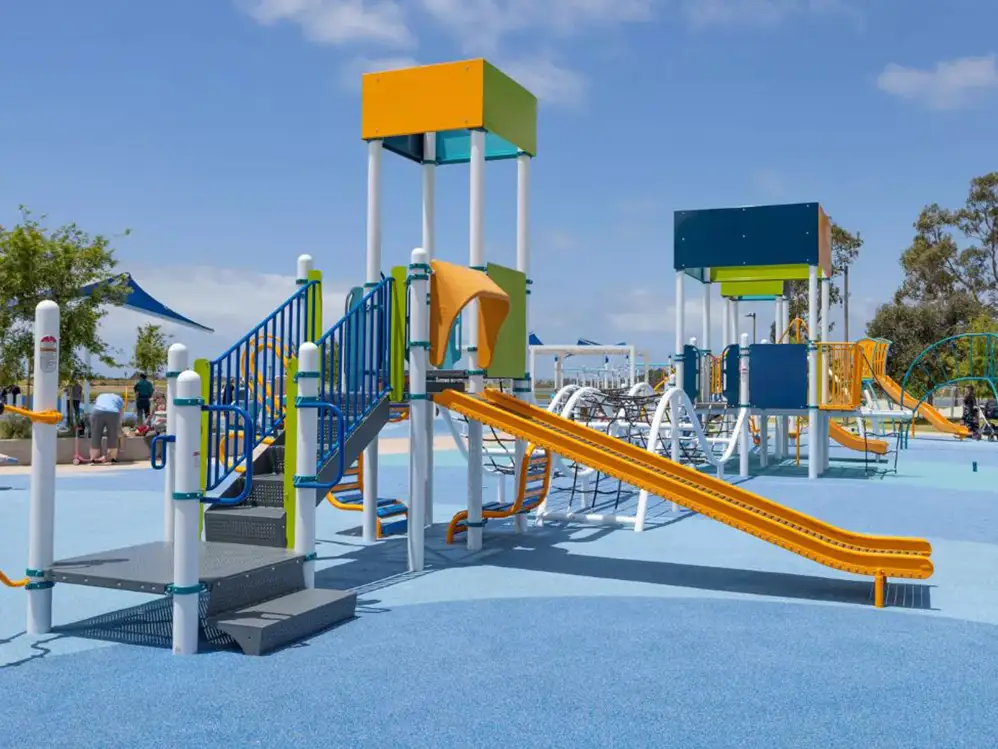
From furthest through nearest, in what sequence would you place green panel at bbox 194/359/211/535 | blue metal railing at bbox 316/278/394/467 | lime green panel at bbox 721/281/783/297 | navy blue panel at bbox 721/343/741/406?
1. lime green panel at bbox 721/281/783/297
2. navy blue panel at bbox 721/343/741/406
3. blue metal railing at bbox 316/278/394/467
4. green panel at bbox 194/359/211/535

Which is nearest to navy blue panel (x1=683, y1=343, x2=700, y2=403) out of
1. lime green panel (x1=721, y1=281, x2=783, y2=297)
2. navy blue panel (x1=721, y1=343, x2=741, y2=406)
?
navy blue panel (x1=721, y1=343, x2=741, y2=406)

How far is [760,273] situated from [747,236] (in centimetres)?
239

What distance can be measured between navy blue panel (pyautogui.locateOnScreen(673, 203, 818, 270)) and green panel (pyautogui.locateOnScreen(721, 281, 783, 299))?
4.81 m

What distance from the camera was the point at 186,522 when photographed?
5.74 meters

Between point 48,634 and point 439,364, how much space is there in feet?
12.9

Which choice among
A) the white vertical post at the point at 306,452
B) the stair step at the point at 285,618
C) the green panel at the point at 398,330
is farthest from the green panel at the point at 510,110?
Result: the stair step at the point at 285,618

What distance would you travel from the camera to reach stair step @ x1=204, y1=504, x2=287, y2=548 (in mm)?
7586

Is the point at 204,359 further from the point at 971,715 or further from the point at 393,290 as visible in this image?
the point at 971,715

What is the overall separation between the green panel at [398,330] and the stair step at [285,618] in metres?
2.41

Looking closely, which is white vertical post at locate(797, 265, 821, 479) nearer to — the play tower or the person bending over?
the play tower

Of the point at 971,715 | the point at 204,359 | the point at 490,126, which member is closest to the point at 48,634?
the point at 204,359

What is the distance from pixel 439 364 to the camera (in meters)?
8.95

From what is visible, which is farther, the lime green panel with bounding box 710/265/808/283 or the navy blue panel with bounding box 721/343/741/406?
the lime green panel with bounding box 710/265/808/283

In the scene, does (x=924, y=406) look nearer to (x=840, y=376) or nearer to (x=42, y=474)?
(x=840, y=376)
